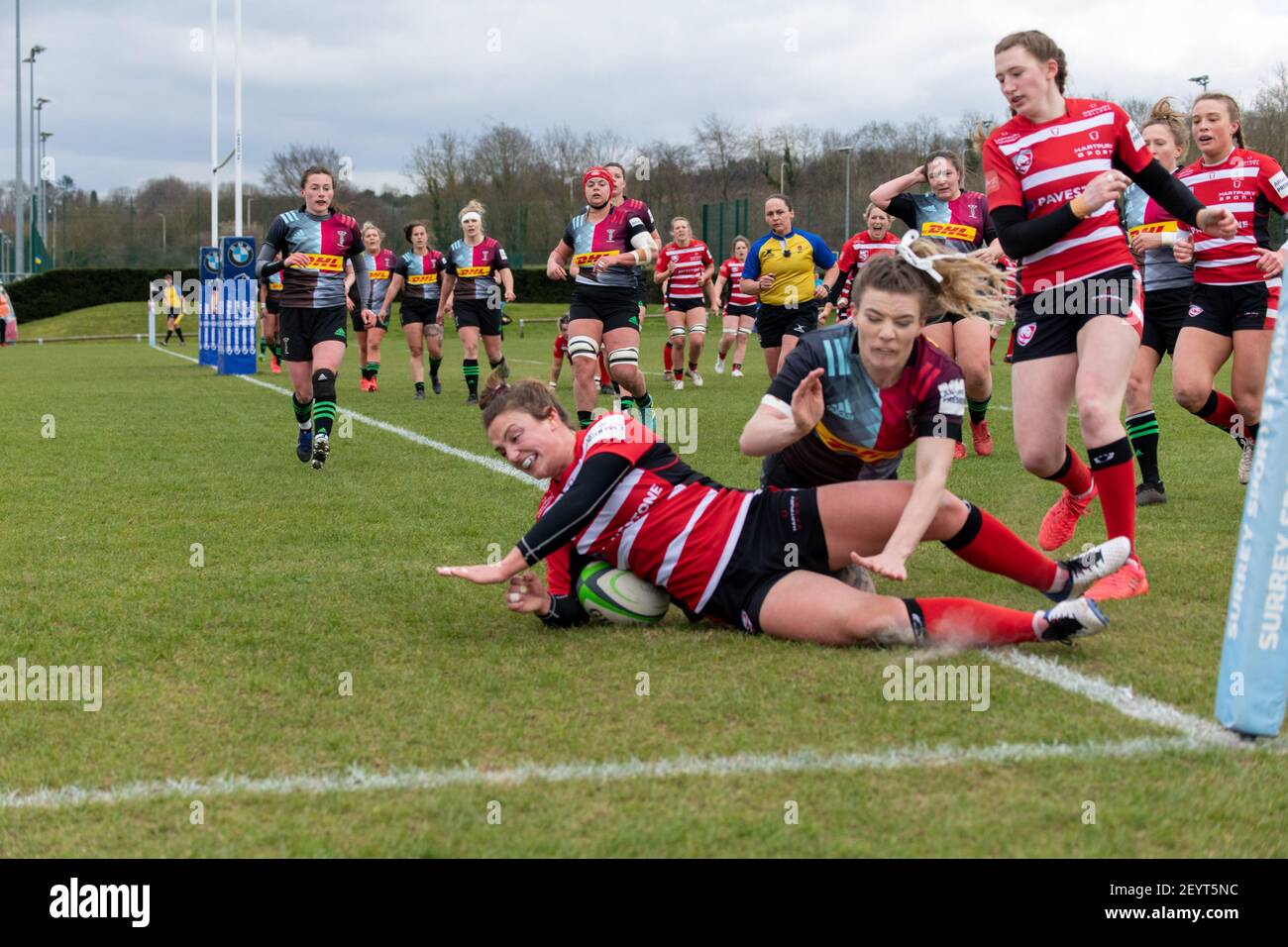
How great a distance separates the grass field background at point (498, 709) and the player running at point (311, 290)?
2.44m

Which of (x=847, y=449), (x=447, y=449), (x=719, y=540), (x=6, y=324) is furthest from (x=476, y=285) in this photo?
(x=6, y=324)

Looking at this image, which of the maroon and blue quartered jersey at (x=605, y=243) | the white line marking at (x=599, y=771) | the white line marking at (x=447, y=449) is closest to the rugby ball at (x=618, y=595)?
the white line marking at (x=599, y=771)

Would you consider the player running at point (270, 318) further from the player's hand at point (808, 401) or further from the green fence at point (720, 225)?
the green fence at point (720, 225)

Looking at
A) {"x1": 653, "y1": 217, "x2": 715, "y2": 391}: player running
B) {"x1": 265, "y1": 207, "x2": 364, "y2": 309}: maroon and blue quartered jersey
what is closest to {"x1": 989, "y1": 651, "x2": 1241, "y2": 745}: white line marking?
{"x1": 265, "y1": 207, "x2": 364, "y2": 309}: maroon and blue quartered jersey

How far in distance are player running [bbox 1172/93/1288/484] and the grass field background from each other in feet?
2.42

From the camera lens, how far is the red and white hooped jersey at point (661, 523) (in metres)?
4.70

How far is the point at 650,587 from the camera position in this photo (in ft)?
16.0

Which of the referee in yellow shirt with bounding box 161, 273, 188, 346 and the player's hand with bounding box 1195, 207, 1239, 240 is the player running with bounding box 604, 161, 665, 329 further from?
the referee in yellow shirt with bounding box 161, 273, 188, 346

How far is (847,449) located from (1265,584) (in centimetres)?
183

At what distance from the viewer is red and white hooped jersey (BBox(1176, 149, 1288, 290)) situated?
7754 millimetres

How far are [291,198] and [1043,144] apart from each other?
53935 millimetres

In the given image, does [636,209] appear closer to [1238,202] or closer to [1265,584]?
[1238,202]
